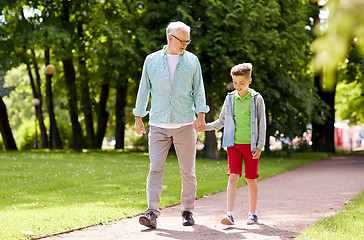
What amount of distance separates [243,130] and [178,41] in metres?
1.24

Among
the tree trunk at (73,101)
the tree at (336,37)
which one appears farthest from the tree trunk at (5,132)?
the tree at (336,37)

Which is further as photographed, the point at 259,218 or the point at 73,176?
the point at 73,176

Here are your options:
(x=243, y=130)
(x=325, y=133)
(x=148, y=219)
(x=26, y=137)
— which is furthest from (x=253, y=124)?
(x=26, y=137)

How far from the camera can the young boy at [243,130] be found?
579 cm

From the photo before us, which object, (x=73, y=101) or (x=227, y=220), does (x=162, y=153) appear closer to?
(x=227, y=220)

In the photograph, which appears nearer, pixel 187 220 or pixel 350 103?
pixel 187 220

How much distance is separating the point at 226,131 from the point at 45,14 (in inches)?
751

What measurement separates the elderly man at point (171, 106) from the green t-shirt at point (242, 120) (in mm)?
449

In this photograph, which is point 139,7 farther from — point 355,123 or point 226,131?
point 355,123

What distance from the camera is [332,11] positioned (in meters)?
3.74

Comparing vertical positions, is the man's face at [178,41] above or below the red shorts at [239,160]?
above

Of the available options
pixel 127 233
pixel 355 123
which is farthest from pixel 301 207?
pixel 355 123

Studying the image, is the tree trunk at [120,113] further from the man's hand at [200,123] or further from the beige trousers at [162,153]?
the man's hand at [200,123]

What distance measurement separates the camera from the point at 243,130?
19.2 feet
